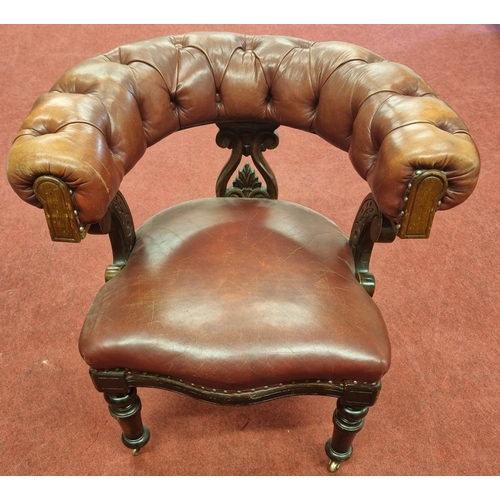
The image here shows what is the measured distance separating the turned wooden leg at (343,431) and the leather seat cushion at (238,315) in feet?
0.47

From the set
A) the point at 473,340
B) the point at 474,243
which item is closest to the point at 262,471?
the point at 473,340

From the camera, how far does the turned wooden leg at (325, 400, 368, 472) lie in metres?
1.14

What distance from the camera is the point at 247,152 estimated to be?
1288mm

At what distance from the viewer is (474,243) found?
193cm

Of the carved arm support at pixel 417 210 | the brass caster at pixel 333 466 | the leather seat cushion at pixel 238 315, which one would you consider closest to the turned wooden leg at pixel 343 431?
the brass caster at pixel 333 466

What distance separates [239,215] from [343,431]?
551mm

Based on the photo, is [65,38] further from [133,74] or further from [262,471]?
[262,471]

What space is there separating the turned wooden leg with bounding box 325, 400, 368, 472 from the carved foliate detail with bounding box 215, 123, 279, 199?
1.82ft

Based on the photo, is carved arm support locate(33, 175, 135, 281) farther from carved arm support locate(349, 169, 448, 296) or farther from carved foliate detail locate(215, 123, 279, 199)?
carved arm support locate(349, 169, 448, 296)

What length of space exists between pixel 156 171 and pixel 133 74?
113 cm

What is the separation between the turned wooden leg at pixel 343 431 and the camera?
3.73 ft

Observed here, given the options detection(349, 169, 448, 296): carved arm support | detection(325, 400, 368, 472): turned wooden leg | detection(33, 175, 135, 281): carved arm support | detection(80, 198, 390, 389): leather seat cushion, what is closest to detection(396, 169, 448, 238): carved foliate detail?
detection(349, 169, 448, 296): carved arm support

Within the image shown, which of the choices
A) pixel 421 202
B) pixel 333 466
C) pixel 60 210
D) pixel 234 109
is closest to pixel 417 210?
pixel 421 202

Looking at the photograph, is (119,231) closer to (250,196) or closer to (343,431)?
(250,196)
